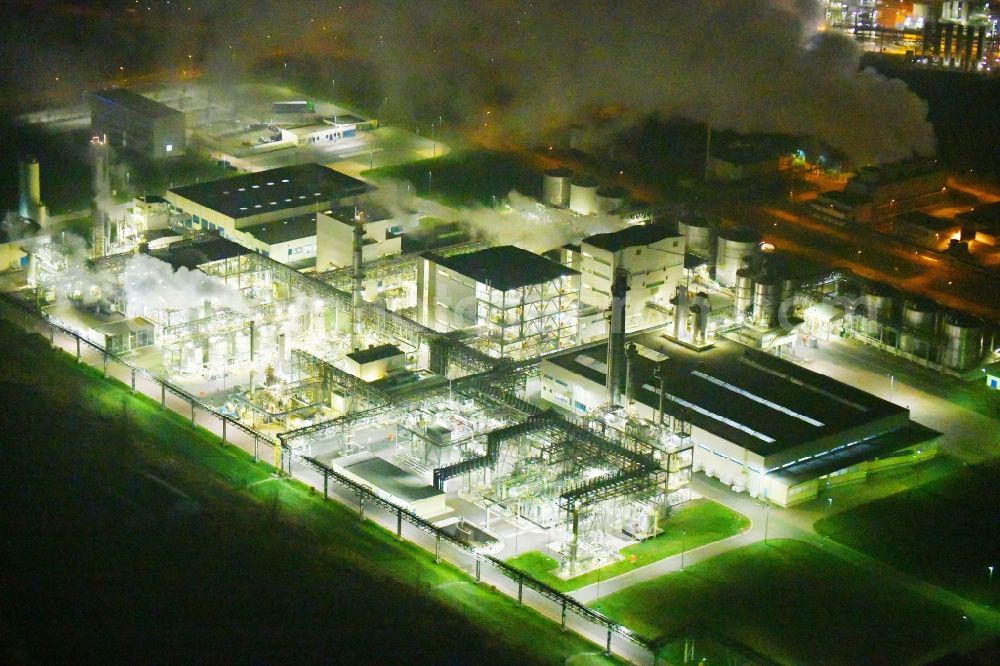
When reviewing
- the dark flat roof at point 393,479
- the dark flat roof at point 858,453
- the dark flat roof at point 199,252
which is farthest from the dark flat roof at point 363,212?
the dark flat roof at point 858,453

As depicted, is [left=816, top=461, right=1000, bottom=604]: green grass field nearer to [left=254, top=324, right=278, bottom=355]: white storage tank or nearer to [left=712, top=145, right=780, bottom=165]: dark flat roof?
[left=254, top=324, right=278, bottom=355]: white storage tank

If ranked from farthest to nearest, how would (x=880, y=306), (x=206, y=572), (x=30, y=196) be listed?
(x=30, y=196)
(x=880, y=306)
(x=206, y=572)

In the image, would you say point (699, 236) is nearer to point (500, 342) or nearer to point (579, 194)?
point (579, 194)

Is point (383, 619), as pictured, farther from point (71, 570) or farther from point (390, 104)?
point (390, 104)

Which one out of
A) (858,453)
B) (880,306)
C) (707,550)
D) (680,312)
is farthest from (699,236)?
(707,550)

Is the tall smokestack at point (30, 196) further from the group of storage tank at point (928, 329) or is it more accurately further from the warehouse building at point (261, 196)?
the group of storage tank at point (928, 329)
